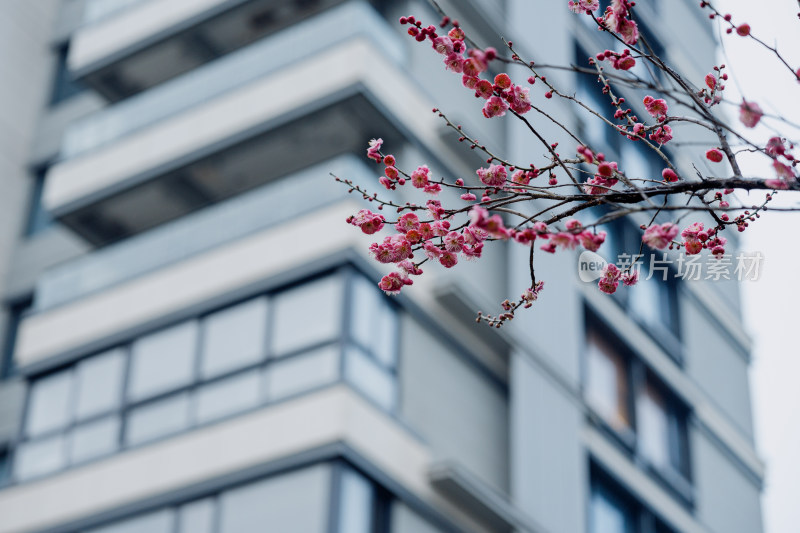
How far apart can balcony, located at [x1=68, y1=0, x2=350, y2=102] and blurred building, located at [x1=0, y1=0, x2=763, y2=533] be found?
0.18ft

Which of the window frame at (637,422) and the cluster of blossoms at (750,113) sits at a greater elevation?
the window frame at (637,422)

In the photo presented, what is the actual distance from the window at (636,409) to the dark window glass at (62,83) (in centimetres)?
1181

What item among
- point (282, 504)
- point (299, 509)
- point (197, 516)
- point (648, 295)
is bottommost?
point (299, 509)

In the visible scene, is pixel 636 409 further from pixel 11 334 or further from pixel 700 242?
pixel 700 242

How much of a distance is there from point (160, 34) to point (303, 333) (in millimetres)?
7539

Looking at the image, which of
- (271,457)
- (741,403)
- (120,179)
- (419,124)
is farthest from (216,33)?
(741,403)

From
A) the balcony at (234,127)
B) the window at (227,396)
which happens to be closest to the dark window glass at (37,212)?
the balcony at (234,127)

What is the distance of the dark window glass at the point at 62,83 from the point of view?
80.0 ft

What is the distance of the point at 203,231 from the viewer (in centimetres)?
1698

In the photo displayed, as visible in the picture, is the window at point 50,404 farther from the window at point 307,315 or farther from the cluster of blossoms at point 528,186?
the cluster of blossoms at point 528,186

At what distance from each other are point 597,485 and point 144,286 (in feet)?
25.1

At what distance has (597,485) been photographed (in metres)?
18.7

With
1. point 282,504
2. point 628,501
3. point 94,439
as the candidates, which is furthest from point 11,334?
point 628,501

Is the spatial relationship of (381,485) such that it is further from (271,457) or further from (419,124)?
(419,124)
